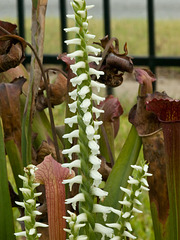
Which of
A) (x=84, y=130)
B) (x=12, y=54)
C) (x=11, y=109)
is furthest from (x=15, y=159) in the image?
(x=84, y=130)

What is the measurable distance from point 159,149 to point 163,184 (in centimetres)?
6

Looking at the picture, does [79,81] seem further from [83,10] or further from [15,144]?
[15,144]

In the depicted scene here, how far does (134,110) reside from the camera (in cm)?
89

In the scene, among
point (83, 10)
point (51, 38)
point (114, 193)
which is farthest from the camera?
point (51, 38)

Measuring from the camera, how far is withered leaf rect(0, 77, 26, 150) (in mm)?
907

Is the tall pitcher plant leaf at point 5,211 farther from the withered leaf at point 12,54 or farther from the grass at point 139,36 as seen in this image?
the grass at point 139,36

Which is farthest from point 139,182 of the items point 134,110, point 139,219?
point 139,219

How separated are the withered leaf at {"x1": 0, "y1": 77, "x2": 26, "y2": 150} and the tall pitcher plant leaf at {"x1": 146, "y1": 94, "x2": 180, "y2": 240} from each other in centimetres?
26

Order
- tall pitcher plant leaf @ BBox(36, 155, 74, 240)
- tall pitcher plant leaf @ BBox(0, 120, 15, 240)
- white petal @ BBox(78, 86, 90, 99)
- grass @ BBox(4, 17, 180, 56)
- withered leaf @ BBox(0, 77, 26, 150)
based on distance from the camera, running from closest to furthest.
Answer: white petal @ BBox(78, 86, 90, 99) < tall pitcher plant leaf @ BBox(36, 155, 74, 240) < tall pitcher plant leaf @ BBox(0, 120, 15, 240) < withered leaf @ BBox(0, 77, 26, 150) < grass @ BBox(4, 17, 180, 56)

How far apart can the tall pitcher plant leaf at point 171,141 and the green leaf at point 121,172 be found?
0.08 meters

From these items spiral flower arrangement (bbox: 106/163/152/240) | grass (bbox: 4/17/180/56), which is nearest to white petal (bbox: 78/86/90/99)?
spiral flower arrangement (bbox: 106/163/152/240)

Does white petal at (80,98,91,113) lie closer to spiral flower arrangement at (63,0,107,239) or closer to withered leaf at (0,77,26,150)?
spiral flower arrangement at (63,0,107,239)

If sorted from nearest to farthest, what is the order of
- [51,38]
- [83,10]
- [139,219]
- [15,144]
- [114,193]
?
[83,10]
[114,193]
[15,144]
[139,219]
[51,38]

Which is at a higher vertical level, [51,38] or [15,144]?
[15,144]
